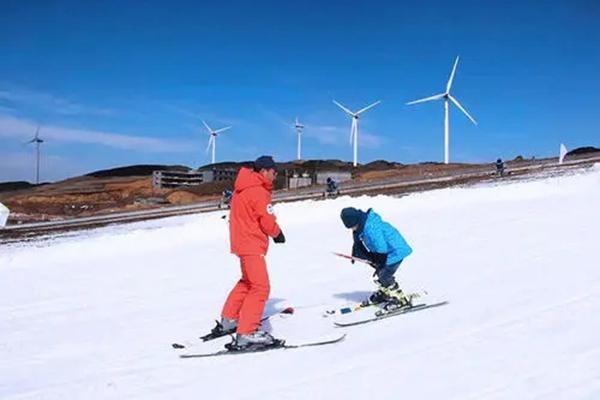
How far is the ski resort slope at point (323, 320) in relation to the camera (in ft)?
20.5

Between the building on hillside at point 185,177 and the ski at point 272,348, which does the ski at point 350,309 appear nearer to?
the ski at point 272,348

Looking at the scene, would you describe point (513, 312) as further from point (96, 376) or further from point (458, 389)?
point (96, 376)

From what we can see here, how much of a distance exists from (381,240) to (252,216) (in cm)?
221

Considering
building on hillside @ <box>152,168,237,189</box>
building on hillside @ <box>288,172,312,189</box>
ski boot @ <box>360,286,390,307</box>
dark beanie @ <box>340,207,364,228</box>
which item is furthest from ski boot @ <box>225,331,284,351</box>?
building on hillside @ <box>152,168,237,189</box>

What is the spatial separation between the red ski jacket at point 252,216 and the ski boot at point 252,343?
982mm

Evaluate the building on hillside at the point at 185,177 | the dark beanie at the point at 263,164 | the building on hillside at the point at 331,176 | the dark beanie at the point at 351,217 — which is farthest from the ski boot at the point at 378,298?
the building on hillside at the point at 185,177

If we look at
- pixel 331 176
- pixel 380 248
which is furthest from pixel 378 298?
pixel 331 176

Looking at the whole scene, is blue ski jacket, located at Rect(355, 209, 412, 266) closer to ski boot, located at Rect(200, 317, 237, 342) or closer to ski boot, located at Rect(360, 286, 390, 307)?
ski boot, located at Rect(360, 286, 390, 307)

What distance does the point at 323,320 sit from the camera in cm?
918

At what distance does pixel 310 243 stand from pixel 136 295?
23.6ft

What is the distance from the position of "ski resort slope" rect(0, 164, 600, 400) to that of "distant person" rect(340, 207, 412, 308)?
598mm

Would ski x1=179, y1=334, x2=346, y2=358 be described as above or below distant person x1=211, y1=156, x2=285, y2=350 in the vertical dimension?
below

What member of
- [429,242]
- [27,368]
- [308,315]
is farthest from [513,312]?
[429,242]

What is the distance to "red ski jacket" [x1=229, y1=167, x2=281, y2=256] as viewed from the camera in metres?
7.80
